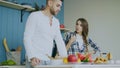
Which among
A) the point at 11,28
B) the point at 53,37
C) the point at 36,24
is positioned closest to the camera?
the point at 36,24

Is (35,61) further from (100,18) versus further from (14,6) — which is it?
(100,18)

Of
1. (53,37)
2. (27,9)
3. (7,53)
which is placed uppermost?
(27,9)

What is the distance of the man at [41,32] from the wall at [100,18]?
160 inches

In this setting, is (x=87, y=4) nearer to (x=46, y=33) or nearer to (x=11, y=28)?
(x=11, y=28)

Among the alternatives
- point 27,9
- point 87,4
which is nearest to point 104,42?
point 87,4

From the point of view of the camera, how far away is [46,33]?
212cm

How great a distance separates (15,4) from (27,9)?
1.61ft

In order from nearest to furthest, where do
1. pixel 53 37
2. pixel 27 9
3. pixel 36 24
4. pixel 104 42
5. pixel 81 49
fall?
pixel 36 24 < pixel 53 37 < pixel 81 49 < pixel 27 9 < pixel 104 42

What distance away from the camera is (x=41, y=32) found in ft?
6.91

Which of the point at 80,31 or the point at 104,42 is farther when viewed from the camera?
the point at 104,42

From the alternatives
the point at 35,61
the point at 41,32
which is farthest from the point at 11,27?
the point at 35,61

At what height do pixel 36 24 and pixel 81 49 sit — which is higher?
pixel 36 24

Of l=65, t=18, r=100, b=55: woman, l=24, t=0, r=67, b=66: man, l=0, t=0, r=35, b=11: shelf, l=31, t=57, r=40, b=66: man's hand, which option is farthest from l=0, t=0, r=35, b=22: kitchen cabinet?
l=31, t=57, r=40, b=66: man's hand

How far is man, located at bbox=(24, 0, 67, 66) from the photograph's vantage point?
78.7 inches
